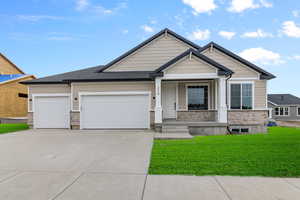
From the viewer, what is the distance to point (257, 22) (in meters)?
12.1

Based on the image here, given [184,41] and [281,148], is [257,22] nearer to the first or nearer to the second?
[184,41]

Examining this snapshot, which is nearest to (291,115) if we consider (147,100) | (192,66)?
(192,66)

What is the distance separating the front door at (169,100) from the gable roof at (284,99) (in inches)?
A: 1059

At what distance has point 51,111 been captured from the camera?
1038cm

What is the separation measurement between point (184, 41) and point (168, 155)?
9.46m

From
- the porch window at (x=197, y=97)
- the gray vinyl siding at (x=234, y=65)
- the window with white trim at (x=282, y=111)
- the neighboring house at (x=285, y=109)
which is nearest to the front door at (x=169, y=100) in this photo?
the porch window at (x=197, y=97)

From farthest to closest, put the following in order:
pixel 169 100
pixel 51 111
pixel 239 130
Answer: pixel 51 111 < pixel 169 100 < pixel 239 130

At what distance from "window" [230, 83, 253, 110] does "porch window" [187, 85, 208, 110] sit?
1.57 meters

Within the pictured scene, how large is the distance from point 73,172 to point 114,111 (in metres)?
6.29

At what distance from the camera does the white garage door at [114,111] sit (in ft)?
31.8

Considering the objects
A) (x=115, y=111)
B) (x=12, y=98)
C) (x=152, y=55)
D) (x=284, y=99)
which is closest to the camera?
(x=115, y=111)

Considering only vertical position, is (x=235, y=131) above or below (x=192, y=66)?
below

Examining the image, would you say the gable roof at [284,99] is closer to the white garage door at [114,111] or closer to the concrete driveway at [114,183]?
the white garage door at [114,111]

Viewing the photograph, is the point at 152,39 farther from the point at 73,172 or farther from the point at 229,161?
the point at 73,172
